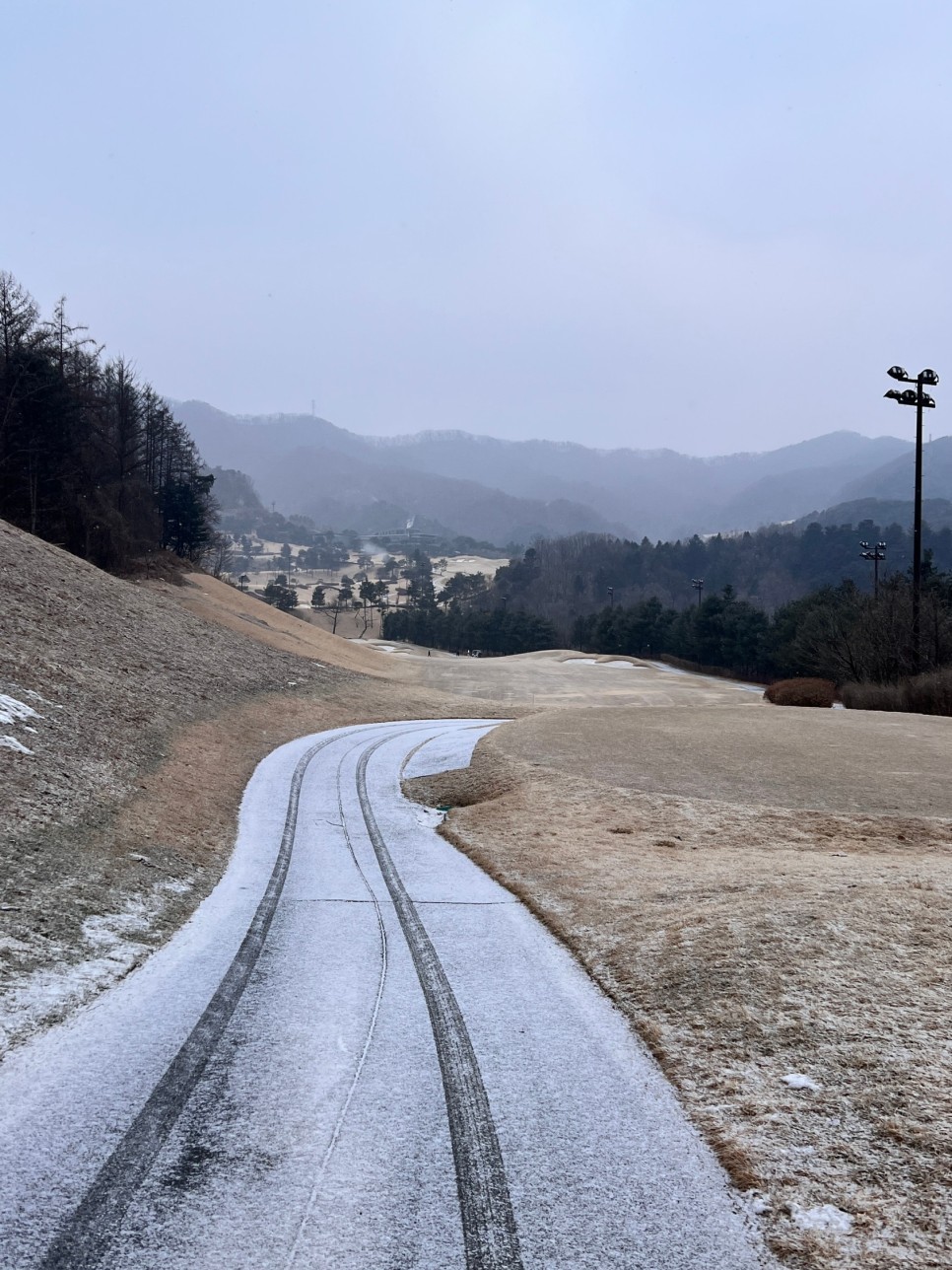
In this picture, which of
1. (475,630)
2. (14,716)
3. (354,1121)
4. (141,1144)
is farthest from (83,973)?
(475,630)

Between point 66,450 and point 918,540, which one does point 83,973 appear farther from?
point 66,450

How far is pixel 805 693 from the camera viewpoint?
1420 inches

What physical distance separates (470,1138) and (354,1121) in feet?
2.32

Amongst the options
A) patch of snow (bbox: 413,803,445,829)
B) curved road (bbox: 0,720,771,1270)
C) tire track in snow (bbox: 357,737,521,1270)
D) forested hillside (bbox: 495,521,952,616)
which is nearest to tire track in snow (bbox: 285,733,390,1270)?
curved road (bbox: 0,720,771,1270)

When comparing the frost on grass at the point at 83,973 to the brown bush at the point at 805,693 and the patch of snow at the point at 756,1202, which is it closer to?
the patch of snow at the point at 756,1202

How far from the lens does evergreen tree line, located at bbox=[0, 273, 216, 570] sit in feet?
150

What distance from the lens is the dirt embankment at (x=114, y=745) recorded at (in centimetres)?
840

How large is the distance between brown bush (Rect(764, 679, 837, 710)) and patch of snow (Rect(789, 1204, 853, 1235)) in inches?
1333

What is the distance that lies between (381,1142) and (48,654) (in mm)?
19287

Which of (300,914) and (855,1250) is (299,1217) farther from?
(300,914)

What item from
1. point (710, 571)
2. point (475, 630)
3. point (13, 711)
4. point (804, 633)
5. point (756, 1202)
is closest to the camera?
point (756, 1202)

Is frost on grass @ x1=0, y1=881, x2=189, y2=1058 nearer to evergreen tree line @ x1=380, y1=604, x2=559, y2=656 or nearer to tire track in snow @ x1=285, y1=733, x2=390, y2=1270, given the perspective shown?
tire track in snow @ x1=285, y1=733, x2=390, y2=1270

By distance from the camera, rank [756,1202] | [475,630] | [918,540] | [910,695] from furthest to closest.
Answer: [475,630]
[918,540]
[910,695]
[756,1202]

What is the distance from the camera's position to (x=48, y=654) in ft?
69.9
